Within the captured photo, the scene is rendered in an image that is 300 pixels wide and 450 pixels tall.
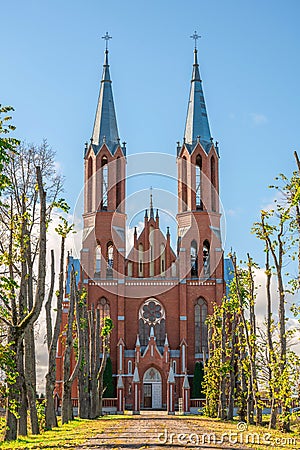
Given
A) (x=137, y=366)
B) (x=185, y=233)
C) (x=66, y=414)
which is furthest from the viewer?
(x=185, y=233)

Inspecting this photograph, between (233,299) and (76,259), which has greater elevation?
(76,259)

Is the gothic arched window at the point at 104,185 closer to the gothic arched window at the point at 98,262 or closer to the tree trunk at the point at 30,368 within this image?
the gothic arched window at the point at 98,262

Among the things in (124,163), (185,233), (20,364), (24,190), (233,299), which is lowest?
(20,364)

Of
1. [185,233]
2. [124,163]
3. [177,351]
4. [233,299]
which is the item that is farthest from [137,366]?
[233,299]

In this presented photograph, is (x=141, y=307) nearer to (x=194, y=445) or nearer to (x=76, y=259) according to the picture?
(x=76, y=259)

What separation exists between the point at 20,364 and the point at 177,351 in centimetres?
3648

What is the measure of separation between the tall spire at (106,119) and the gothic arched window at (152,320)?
1379 centimetres

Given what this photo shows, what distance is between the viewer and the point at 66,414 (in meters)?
28.5

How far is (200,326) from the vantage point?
56.5 m

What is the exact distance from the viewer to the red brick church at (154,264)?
55281 mm

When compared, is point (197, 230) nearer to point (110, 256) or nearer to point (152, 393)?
point (110, 256)

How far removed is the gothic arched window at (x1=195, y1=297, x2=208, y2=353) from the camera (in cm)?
5619

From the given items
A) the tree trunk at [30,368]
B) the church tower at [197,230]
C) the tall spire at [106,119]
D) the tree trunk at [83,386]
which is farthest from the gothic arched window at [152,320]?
the tree trunk at [30,368]

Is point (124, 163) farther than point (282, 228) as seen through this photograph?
Yes
